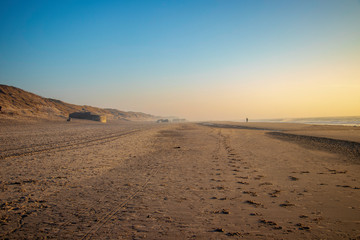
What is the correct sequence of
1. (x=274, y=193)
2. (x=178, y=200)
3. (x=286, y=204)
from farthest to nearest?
1. (x=274, y=193)
2. (x=178, y=200)
3. (x=286, y=204)

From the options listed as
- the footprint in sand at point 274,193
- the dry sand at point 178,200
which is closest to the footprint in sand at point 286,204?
the dry sand at point 178,200

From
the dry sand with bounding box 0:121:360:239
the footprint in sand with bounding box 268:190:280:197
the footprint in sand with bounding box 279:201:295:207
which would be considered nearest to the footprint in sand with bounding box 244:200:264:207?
the dry sand with bounding box 0:121:360:239

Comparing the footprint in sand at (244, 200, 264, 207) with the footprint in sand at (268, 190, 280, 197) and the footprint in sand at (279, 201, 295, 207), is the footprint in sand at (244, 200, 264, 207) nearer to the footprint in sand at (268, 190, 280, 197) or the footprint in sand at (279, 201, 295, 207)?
the footprint in sand at (279, 201, 295, 207)

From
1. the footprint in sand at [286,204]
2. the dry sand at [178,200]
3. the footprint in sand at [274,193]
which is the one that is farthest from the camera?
the footprint in sand at [274,193]

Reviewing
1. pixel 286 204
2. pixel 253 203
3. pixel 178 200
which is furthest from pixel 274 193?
pixel 178 200

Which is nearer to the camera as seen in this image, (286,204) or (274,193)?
(286,204)

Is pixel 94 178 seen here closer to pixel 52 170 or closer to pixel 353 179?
pixel 52 170

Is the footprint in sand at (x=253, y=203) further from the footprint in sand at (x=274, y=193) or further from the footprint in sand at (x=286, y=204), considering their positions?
the footprint in sand at (x=274, y=193)

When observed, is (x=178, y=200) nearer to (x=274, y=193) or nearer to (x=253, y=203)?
(x=253, y=203)

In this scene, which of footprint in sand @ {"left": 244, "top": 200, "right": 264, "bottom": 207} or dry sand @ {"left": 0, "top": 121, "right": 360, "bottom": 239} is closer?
dry sand @ {"left": 0, "top": 121, "right": 360, "bottom": 239}

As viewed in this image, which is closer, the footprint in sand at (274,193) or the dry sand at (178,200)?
the dry sand at (178,200)

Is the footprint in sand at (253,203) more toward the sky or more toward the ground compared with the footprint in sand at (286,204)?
more toward the ground

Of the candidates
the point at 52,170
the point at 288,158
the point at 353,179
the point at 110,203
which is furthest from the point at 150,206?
the point at 288,158

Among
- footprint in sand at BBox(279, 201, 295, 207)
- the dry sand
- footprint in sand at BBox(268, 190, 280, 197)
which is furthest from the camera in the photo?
footprint in sand at BBox(268, 190, 280, 197)
